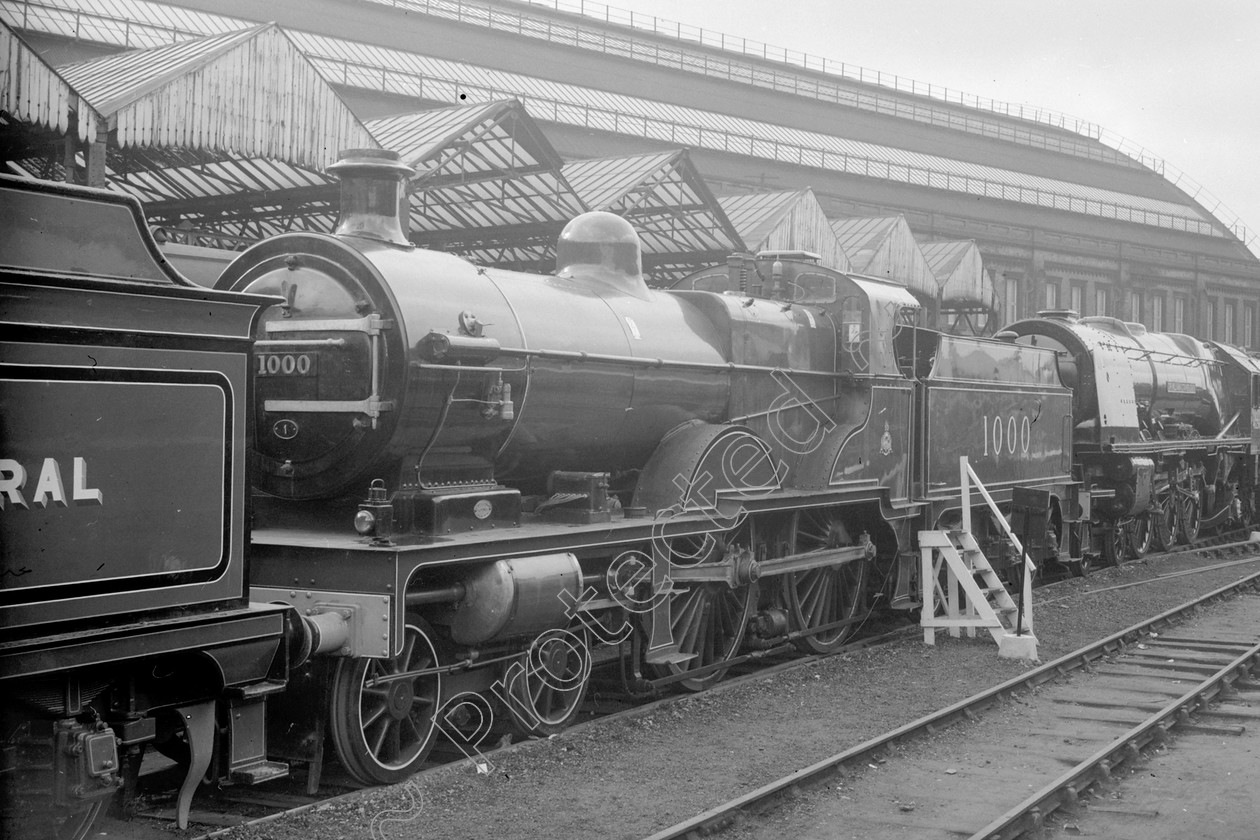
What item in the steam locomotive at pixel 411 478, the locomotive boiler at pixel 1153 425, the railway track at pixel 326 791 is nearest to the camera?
the steam locomotive at pixel 411 478

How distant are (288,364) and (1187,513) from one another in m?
19.0

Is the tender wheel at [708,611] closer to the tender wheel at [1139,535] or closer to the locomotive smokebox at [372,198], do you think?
the locomotive smokebox at [372,198]

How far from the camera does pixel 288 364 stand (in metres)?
7.21

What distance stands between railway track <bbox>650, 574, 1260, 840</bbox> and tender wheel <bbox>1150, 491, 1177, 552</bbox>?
8.87 meters

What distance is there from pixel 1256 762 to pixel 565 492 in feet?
15.5

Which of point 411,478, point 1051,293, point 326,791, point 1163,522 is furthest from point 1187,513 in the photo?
point 1051,293

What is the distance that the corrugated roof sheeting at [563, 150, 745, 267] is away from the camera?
21.7m

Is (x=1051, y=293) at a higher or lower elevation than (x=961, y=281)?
higher

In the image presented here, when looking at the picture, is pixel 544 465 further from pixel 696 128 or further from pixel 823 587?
pixel 696 128

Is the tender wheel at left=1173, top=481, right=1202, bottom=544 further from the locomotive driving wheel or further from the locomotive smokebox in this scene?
the locomotive smokebox

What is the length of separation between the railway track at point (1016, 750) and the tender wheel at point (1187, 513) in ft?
33.0

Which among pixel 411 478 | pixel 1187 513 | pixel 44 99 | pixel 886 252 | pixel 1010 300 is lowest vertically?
pixel 1187 513

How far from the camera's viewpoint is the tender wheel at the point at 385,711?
6.59 metres

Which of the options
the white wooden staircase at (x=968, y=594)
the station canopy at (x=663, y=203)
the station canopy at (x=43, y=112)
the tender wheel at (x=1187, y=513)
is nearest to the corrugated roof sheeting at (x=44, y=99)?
the station canopy at (x=43, y=112)
